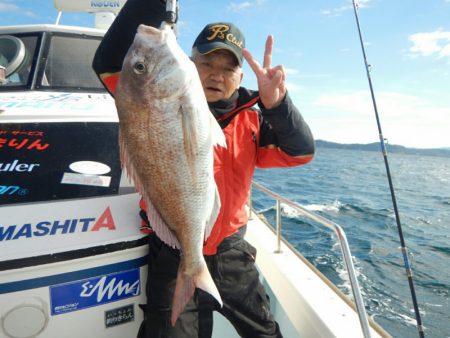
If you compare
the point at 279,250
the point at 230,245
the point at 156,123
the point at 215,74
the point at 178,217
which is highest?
the point at 215,74

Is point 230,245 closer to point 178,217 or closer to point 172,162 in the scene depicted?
point 178,217

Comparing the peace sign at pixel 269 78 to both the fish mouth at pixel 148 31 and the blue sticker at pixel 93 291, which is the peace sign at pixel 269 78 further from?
the blue sticker at pixel 93 291

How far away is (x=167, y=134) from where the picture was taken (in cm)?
156

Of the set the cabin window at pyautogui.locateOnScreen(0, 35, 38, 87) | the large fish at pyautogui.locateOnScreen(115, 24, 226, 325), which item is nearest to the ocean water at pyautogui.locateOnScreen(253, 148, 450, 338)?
the large fish at pyautogui.locateOnScreen(115, 24, 226, 325)

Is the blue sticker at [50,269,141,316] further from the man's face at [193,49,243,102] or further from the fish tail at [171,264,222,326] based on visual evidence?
the man's face at [193,49,243,102]

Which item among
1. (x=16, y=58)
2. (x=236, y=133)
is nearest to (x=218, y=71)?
(x=236, y=133)

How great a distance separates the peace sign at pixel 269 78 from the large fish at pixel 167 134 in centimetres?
39

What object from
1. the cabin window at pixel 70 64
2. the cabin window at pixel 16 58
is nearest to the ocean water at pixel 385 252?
the cabin window at pixel 70 64

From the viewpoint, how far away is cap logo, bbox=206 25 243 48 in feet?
6.88

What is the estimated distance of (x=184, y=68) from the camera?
60.5 inches

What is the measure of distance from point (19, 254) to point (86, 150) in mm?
937

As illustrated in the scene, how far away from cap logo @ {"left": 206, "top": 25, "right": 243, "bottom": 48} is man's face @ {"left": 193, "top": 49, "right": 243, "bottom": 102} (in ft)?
0.26

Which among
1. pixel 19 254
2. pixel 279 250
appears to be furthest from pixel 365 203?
pixel 19 254

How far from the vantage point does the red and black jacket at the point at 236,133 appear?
6.58 ft
